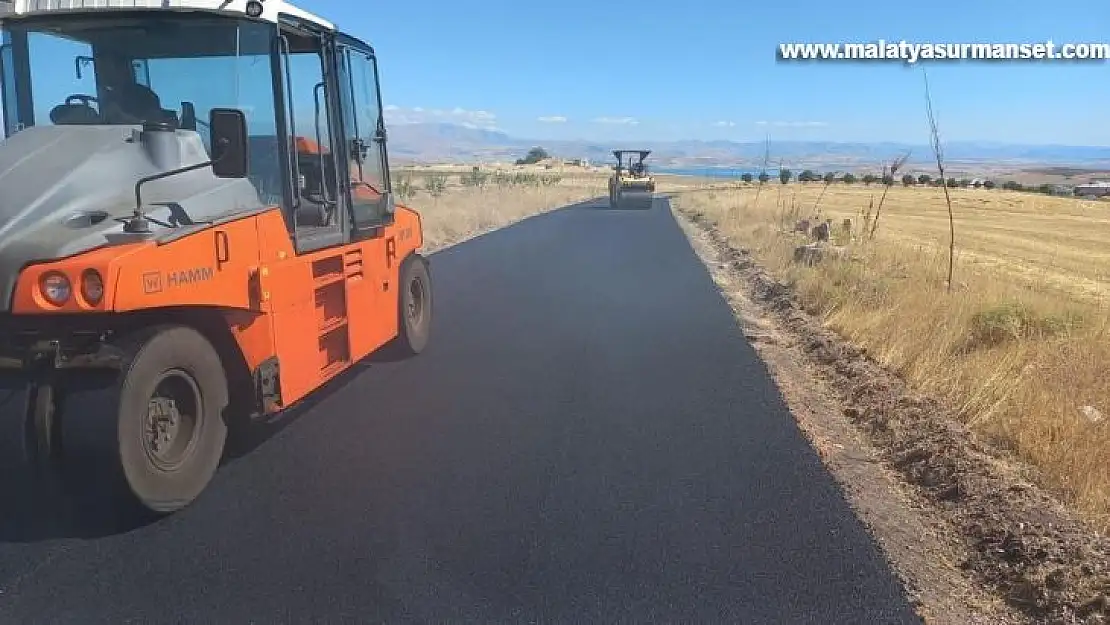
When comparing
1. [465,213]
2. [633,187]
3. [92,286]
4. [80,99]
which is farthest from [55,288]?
[633,187]

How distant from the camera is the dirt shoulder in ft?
12.6

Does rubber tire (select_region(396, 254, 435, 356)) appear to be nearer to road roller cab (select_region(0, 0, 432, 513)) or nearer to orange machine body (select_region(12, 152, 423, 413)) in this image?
orange machine body (select_region(12, 152, 423, 413))

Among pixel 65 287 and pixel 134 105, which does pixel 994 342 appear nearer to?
pixel 134 105

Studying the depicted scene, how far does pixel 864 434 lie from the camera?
640 centimetres

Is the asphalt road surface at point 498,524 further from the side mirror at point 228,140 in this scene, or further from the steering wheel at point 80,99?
the steering wheel at point 80,99

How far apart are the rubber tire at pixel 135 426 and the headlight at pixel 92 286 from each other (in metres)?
0.35

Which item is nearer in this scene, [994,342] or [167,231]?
[167,231]

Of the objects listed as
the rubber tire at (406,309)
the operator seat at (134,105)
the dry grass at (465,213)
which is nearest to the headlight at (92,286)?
the operator seat at (134,105)

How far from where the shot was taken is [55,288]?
3930 millimetres

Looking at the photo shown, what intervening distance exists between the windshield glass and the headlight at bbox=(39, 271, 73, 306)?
156cm

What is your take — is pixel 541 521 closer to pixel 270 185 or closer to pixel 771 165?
pixel 270 185

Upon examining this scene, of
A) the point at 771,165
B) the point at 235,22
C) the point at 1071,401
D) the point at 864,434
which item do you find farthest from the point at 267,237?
the point at 771,165

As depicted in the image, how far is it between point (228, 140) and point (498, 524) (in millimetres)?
2439

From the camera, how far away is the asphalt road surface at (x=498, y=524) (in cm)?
371
